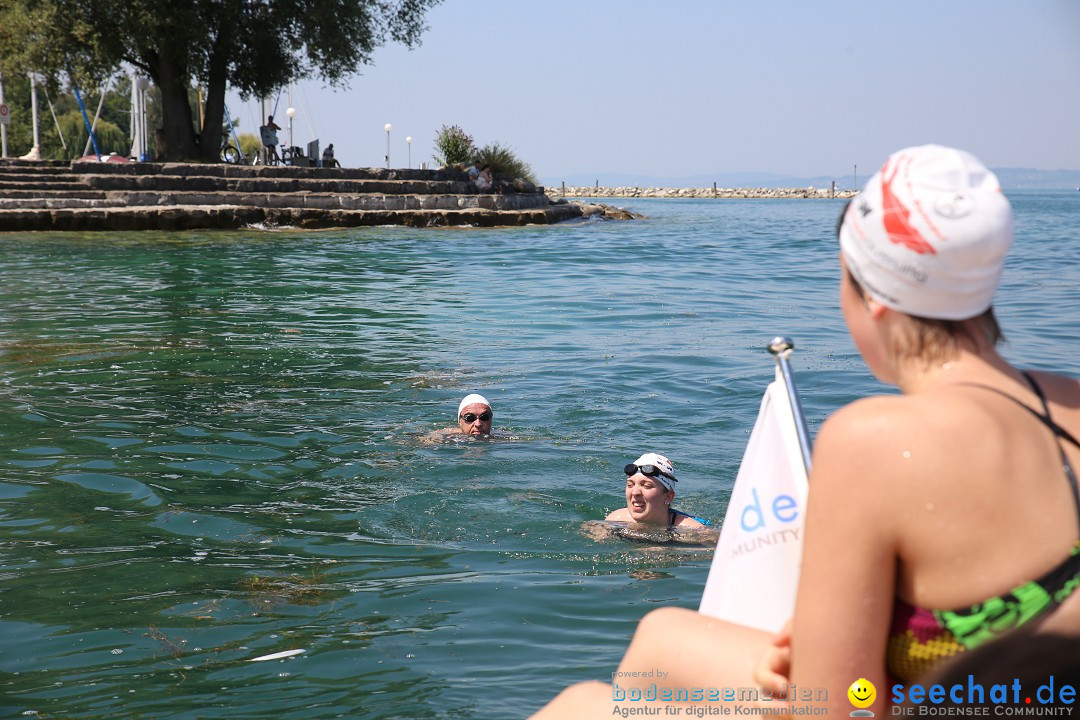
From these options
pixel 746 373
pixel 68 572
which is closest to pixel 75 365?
pixel 68 572

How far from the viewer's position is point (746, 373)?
1151cm

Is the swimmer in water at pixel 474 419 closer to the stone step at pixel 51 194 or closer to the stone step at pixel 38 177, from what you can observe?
the stone step at pixel 51 194

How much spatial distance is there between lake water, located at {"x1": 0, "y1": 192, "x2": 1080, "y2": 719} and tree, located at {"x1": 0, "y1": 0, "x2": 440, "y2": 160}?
15.8 metres

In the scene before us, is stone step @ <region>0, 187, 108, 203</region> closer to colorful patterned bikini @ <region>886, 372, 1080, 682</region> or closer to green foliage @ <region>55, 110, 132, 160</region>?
colorful patterned bikini @ <region>886, 372, 1080, 682</region>

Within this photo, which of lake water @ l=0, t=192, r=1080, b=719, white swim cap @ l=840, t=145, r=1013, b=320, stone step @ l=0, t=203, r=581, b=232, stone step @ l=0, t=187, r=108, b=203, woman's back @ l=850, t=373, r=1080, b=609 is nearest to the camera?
woman's back @ l=850, t=373, r=1080, b=609

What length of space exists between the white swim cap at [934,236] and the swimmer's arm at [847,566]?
26 centimetres

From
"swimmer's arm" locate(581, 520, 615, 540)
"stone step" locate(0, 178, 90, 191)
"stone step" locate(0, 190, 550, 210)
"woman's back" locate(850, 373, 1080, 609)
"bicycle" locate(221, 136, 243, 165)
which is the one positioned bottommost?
"swimmer's arm" locate(581, 520, 615, 540)

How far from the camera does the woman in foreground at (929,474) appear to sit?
5.78 feet

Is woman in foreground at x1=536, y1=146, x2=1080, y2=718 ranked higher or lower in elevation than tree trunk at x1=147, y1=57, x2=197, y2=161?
lower

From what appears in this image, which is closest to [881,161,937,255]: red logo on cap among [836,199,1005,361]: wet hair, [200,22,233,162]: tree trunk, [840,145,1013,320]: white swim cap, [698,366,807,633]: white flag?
[840,145,1013,320]: white swim cap

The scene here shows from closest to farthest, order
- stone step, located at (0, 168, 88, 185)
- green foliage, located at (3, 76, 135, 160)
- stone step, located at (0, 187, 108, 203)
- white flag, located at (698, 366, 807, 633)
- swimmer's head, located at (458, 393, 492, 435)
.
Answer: white flag, located at (698, 366, 807, 633) → swimmer's head, located at (458, 393, 492, 435) → stone step, located at (0, 187, 108, 203) → stone step, located at (0, 168, 88, 185) → green foliage, located at (3, 76, 135, 160)

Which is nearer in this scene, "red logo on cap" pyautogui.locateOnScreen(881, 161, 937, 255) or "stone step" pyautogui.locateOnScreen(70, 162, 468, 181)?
"red logo on cap" pyautogui.locateOnScreen(881, 161, 937, 255)

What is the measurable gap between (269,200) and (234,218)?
2.71m

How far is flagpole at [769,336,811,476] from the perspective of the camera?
2.44 metres
